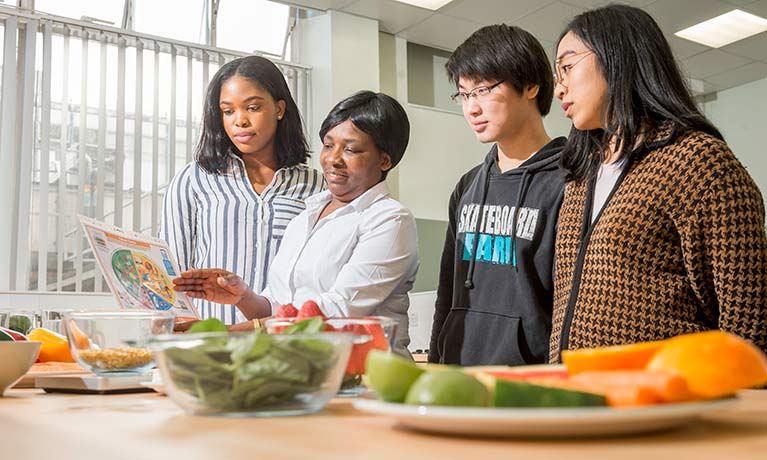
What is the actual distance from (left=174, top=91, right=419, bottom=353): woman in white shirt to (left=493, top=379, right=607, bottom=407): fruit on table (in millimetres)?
1094

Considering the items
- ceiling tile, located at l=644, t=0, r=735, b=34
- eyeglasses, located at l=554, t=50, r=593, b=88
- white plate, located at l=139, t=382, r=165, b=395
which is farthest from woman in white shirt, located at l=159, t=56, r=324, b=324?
ceiling tile, located at l=644, t=0, r=735, b=34

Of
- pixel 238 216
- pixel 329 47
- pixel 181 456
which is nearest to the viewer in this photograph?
pixel 181 456

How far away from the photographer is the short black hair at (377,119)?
6.30 feet

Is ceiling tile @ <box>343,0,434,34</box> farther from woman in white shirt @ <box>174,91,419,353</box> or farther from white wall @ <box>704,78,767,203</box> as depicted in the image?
woman in white shirt @ <box>174,91,419,353</box>

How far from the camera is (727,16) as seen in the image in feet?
17.4

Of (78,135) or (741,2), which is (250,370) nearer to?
(78,135)

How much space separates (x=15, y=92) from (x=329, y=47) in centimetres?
192

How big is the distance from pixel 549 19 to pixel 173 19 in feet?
8.03

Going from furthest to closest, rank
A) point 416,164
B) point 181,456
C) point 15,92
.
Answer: point 416,164 < point 15,92 < point 181,456

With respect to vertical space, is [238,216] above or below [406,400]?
above

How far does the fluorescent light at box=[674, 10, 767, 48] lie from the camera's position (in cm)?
531

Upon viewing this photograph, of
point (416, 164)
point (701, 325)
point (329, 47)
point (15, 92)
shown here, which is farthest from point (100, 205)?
point (701, 325)

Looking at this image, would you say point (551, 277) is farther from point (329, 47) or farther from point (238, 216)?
point (329, 47)

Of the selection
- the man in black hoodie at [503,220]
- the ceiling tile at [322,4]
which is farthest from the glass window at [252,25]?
the man in black hoodie at [503,220]
